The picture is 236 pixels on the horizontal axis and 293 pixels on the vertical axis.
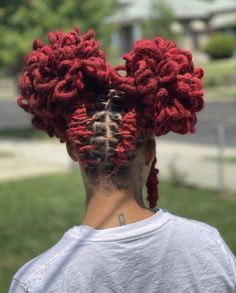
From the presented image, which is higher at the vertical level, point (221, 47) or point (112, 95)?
point (221, 47)

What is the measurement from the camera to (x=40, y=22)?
1936 centimetres

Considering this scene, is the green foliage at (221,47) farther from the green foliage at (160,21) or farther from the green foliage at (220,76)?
the green foliage at (220,76)

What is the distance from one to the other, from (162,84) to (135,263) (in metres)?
0.52

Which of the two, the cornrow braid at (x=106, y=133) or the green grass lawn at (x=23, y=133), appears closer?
the cornrow braid at (x=106, y=133)

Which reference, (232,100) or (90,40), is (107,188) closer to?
(90,40)

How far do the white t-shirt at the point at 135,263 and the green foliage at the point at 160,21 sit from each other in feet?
139

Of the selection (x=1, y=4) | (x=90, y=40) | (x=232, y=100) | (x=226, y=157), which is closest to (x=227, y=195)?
(x=226, y=157)

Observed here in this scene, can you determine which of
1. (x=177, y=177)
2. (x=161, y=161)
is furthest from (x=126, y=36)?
(x=177, y=177)

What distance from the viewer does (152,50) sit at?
6.79 feet

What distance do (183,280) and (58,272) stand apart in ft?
1.13

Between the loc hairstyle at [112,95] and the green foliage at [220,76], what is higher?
the green foliage at [220,76]

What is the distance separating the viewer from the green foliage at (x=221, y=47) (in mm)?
46469

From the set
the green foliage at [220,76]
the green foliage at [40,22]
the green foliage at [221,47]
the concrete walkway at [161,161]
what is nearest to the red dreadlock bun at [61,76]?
the concrete walkway at [161,161]

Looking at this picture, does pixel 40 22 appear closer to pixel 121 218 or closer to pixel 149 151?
pixel 149 151
